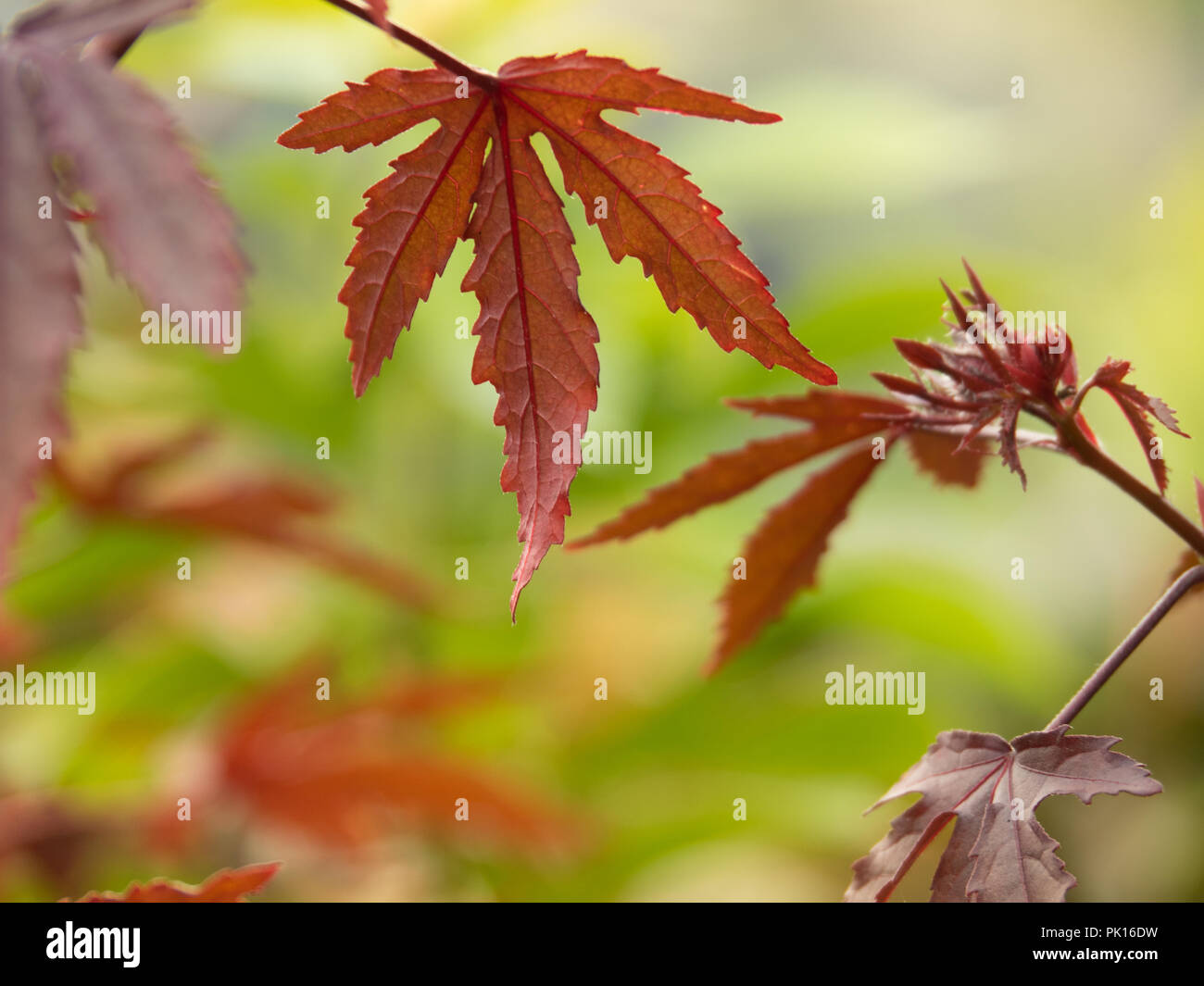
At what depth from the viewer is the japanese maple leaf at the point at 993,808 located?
1.39ft

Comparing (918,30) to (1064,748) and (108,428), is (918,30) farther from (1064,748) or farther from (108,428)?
(1064,748)

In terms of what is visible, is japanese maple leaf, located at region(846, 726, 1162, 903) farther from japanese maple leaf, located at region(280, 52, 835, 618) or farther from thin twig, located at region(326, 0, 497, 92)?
thin twig, located at region(326, 0, 497, 92)

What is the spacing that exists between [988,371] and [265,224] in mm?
1743

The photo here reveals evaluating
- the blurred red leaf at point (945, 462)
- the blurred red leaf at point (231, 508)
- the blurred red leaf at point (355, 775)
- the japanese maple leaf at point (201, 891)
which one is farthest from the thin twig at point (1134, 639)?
the blurred red leaf at point (231, 508)

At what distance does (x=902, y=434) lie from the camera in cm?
54

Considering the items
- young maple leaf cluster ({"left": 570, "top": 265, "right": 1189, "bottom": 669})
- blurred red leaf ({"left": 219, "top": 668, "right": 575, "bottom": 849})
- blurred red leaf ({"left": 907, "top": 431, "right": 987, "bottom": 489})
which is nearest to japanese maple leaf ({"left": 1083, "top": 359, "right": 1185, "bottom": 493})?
young maple leaf cluster ({"left": 570, "top": 265, "right": 1189, "bottom": 669})

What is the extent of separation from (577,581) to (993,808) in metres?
1.46

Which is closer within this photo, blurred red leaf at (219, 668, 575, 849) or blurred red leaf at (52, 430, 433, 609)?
blurred red leaf at (219, 668, 575, 849)

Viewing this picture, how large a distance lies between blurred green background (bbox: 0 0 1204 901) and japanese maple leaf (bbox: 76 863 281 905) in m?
0.59

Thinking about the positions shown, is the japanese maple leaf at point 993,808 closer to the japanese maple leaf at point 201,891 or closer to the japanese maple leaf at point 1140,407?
the japanese maple leaf at point 1140,407

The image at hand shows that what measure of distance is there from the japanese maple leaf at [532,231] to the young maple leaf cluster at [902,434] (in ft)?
0.28

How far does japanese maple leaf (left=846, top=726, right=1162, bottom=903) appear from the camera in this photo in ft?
1.39
